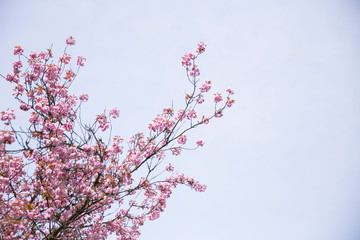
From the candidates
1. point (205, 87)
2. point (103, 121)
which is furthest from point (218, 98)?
point (103, 121)

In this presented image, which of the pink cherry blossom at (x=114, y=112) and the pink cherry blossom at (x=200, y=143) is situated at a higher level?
the pink cherry blossom at (x=114, y=112)

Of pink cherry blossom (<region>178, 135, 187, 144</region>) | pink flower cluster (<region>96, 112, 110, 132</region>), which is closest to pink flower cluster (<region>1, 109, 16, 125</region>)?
pink flower cluster (<region>96, 112, 110, 132</region>)

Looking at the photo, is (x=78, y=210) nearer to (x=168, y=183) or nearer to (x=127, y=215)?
(x=127, y=215)

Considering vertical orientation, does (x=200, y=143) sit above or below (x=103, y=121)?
below

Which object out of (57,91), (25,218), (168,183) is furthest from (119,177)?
(57,91)

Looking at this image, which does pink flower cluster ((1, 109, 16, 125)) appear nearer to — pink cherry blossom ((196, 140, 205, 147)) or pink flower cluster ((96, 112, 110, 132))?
pink flower cluster ((96, 112, 110, 132))

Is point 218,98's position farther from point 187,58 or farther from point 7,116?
point 7,116

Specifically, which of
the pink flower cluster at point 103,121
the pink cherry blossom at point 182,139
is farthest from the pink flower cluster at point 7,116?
the pink cherry blossom at point 182,139

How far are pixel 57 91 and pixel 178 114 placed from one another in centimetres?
437

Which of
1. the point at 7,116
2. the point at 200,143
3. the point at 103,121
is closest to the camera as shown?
the point at 7,116

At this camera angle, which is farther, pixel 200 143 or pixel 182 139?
pixel 200 143

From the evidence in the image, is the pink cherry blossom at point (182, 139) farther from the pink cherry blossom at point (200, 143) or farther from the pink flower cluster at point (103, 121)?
the pink flower cluster at point (103, 121)

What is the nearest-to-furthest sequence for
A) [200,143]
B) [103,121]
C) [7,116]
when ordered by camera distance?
1. [7,116]
2. [103,121]
3. [200,143]

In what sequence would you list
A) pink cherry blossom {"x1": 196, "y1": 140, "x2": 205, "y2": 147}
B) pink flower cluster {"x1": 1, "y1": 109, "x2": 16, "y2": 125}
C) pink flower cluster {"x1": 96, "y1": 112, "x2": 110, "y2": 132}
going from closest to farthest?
pink flower cluster {"x1": 1, "y1": 109, "x2": 16, "y2": 125}
pink flower cluster {"x1": 96, "y1": 112, "x2": 110, "y2": 132}
pink cherry blossom {"x1": 196, "y1": 140, "x2": 205, "y2": 147}
